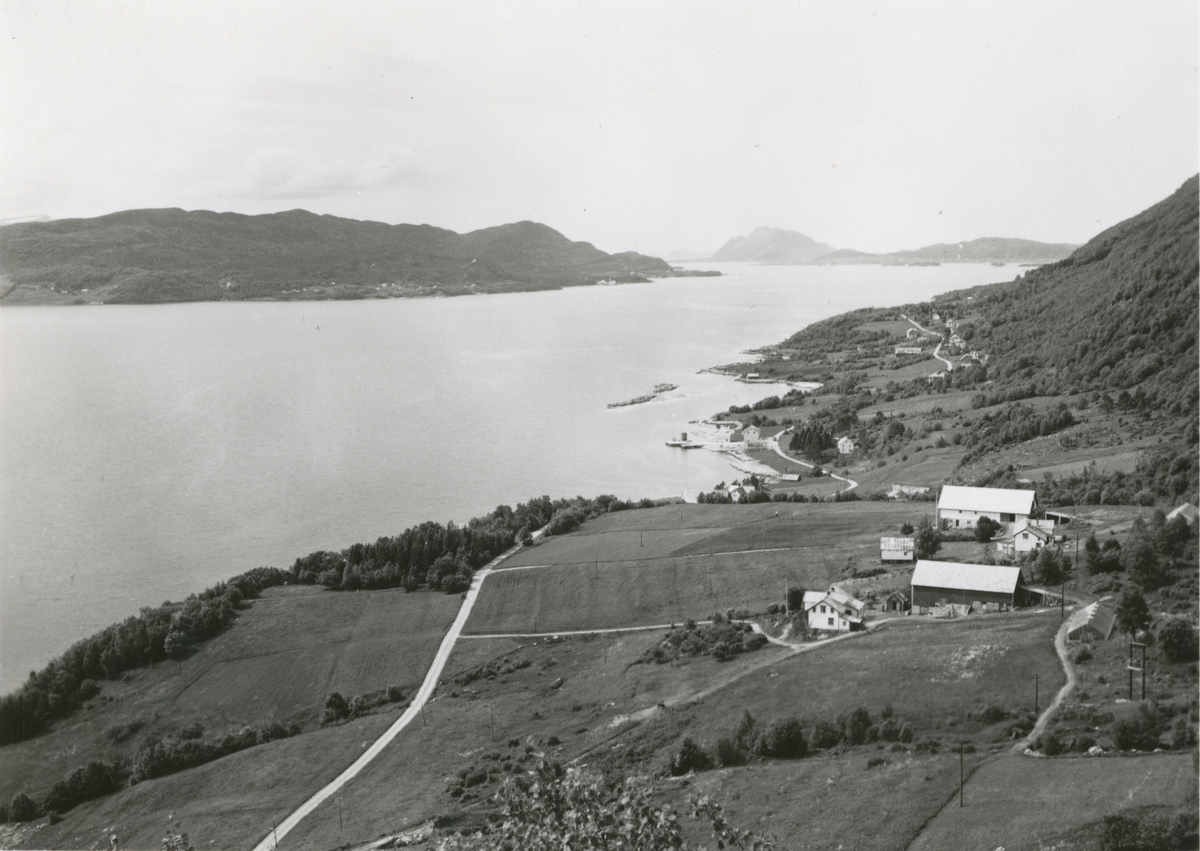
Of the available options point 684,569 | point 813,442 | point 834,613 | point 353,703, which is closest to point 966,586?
point 834,613

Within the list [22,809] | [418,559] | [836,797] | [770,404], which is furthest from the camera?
[770,404]

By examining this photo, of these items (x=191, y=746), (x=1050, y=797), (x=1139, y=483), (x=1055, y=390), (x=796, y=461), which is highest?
(x=1055, y=390)

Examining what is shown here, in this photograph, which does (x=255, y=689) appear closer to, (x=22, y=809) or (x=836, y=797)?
(x=22, y=809)

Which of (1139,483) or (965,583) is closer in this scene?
(965,583)

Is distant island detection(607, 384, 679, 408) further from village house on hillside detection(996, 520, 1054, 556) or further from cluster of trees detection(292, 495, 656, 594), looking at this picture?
village house on hillside detection(996, 520, 1054, 556)

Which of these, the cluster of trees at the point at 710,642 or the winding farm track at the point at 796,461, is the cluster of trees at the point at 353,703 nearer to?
the cluster of trees at the point at 710,642

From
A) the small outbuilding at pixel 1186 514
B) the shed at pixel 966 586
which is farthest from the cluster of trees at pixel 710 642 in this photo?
the small outbuilding at pixel 1186 514
